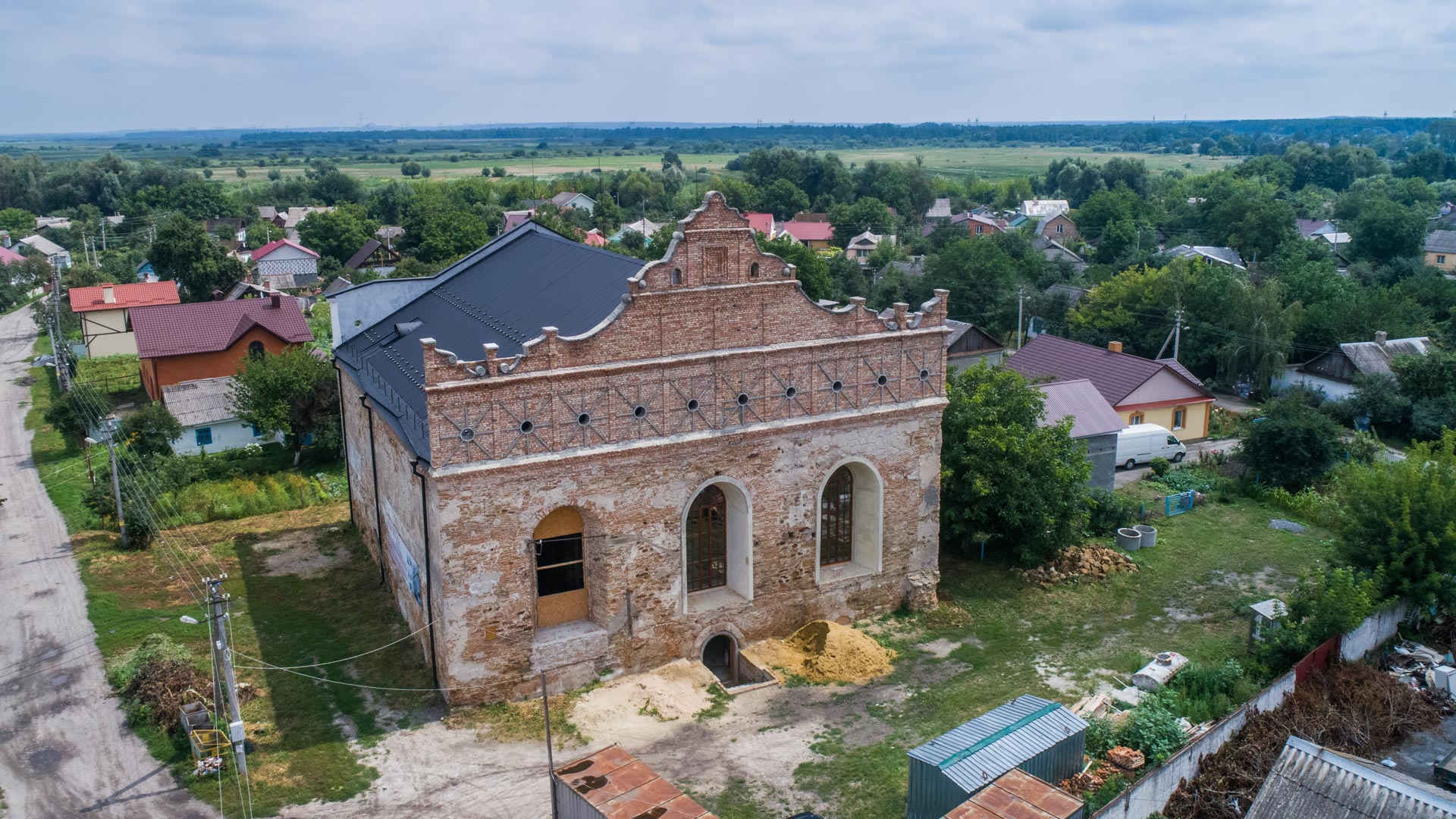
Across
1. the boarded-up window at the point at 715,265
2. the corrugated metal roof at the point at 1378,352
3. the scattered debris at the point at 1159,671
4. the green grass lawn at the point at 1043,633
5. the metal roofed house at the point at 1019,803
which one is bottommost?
the green grass lawn at the point at 1043,633

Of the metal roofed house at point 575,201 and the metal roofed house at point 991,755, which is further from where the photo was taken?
the metal roofed house at point 575,201

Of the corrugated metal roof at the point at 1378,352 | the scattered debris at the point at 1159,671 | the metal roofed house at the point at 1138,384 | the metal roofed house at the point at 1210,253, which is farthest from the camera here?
the metal roofed house at the point at 1210,253

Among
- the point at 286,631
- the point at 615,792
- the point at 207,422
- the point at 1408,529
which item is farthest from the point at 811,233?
the point at 615,792

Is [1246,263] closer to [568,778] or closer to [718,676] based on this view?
[718,676]

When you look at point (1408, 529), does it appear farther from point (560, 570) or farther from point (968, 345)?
point (968, 345)

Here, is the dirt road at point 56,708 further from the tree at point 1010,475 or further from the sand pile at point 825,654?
the tree at point 1010,475

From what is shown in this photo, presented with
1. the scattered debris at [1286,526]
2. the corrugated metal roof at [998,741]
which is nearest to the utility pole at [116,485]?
the corrugated metal roof at [998,741]
